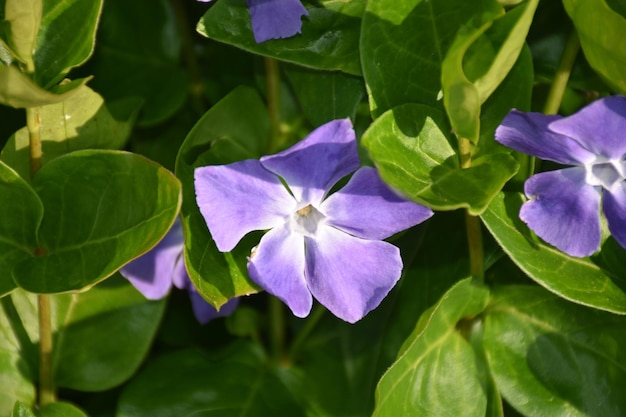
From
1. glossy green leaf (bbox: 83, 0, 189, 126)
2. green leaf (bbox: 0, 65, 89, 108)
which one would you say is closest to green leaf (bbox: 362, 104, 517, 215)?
green leaf (bbox: 0, 65, 89, 108)

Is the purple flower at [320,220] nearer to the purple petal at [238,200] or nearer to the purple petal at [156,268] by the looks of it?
the purple petal at [238,200]

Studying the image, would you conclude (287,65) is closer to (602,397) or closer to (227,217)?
(227,217)

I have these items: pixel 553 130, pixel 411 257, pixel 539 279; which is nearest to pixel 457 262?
pixel 411 257

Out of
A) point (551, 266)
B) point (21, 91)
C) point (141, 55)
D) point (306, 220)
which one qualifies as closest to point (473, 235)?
point (551, 266)

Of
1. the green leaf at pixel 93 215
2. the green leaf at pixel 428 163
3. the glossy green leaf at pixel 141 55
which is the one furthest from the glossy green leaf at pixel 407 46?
the glossy green leaf at pixel 141 55

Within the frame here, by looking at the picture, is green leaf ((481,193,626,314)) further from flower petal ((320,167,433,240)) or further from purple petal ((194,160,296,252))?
purple petal ((194,160,296,252))
